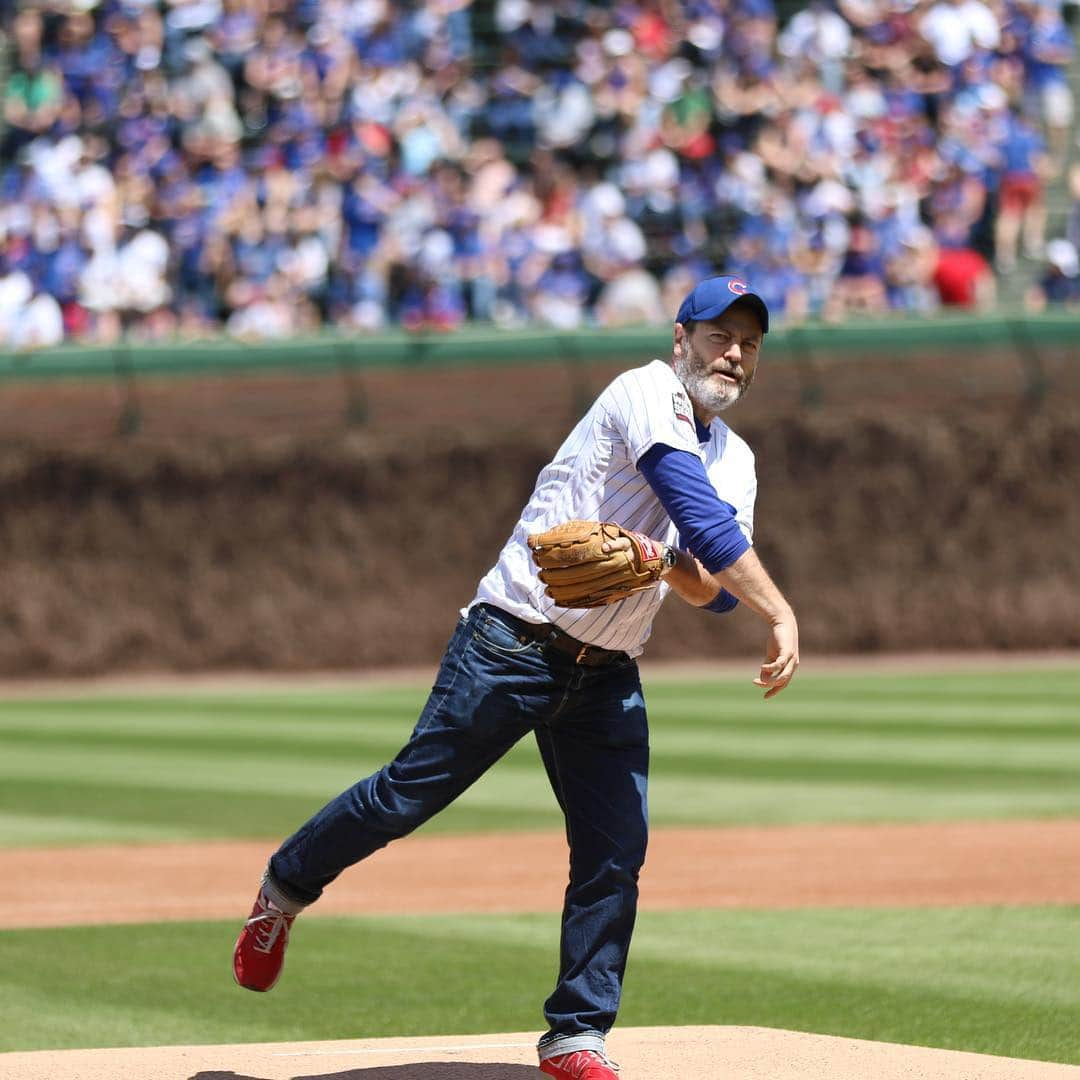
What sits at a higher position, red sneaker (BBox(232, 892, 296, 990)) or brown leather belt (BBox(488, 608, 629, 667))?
brown leather belt (BBox(488, 608, 629, 667))

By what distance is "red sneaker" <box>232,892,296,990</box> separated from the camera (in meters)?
5.05

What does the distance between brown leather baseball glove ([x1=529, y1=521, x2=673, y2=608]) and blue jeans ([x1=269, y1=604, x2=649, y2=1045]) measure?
0.98 ft

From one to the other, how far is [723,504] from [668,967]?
9.11 feet

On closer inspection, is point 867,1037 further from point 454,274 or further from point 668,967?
point 454,274

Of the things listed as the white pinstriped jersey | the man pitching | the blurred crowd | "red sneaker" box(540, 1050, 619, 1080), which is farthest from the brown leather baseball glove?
the blurred crowd

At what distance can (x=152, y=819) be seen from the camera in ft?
34.9

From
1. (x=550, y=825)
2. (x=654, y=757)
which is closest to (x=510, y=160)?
(x=654, y=757)

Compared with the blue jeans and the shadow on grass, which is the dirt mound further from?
the blue jeans

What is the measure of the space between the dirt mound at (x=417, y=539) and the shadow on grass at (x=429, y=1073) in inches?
512

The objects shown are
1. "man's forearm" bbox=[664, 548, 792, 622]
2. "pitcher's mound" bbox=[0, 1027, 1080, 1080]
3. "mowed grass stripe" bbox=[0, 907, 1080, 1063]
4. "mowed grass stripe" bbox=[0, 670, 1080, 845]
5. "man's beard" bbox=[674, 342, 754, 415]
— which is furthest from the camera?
"mowed grass stripe" bbox=[0, 670, 1080, 845]

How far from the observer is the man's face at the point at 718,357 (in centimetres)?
475

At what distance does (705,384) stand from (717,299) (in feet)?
0.68

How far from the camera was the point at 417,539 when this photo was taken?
60.3 feet

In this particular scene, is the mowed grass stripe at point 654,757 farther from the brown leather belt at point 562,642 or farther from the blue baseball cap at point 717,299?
the blue baseball cap at point 717,299
